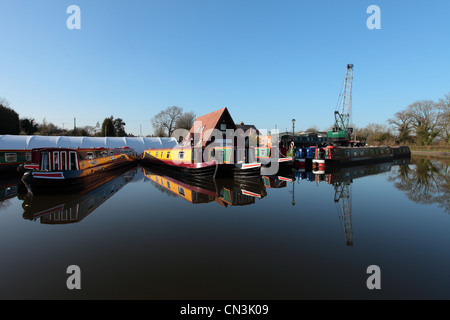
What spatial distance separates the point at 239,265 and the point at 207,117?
1095 inches

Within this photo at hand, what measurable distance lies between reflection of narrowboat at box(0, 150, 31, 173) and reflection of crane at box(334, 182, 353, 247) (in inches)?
862

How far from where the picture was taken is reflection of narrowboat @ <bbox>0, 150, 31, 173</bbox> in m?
15.9

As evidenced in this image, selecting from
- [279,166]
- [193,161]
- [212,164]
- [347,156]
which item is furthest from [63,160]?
[347,156]

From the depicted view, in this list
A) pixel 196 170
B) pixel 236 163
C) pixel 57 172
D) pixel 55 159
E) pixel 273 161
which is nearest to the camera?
pixel 57 172

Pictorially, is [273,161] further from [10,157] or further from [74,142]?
[74,142]

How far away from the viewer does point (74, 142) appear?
1051 inches

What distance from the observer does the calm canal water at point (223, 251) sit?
11.2 ft

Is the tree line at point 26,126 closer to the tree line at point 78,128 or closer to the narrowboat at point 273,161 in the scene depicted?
the tree line at point 78,128

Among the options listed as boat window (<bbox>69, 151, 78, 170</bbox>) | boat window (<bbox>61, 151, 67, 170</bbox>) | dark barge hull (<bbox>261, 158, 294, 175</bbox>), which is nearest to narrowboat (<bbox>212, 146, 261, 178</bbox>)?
dark barge hull (<bbox>261, 158, 294, 175</bbox>)

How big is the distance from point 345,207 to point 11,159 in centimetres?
2243

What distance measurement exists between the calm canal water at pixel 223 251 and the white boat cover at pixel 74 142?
64.3ft

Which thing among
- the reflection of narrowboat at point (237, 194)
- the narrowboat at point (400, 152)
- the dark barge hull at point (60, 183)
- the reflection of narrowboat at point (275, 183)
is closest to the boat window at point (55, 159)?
the dark barge hull at point (60, 183)
